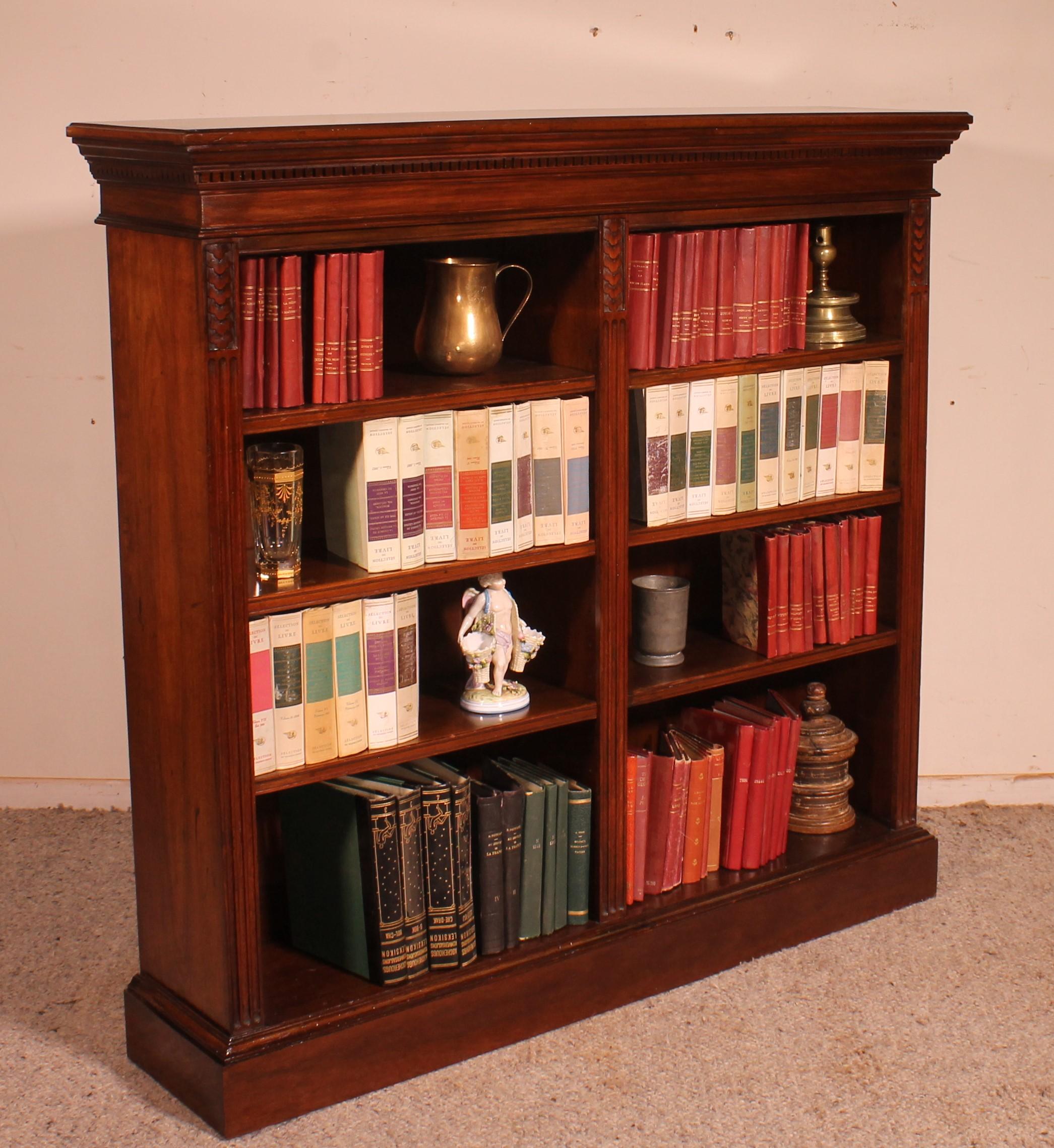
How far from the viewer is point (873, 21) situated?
336cm

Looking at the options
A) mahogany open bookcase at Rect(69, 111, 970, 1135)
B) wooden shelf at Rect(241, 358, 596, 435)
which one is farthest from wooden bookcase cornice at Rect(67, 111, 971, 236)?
wooden shelf at Rect(241, 358, 596, 435)

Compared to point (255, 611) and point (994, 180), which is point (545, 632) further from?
point (994, 180)

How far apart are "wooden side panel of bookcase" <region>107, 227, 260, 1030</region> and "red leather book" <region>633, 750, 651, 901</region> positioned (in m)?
0.80

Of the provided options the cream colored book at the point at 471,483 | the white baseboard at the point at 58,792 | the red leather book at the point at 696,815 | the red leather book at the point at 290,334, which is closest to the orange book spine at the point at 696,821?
the red leather book at the point at 696,815

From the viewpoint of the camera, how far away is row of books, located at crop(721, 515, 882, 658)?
299cm

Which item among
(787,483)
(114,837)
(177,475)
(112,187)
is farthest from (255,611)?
(114,837)

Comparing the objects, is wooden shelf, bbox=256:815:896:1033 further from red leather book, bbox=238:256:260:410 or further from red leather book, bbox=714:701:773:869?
red leather book, bbox=238:256:260:410

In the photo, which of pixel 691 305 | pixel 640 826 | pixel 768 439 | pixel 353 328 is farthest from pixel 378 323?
pixel 640 826

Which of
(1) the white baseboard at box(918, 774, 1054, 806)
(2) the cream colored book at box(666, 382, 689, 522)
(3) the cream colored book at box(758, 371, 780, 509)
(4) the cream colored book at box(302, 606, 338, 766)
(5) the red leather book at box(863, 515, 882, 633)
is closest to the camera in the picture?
(4) the cream colored book at box(302, 606, 338, 766)

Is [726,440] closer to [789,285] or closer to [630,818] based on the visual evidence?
[789,285]

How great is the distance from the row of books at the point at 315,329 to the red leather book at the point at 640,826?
939 mm

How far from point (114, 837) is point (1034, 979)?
80.0 inches

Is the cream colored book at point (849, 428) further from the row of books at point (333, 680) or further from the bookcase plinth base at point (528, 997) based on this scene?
the row of books at point (333, 680)

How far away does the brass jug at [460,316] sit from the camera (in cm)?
254
